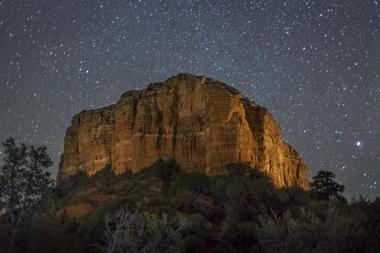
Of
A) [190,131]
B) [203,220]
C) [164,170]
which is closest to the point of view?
[203,220]

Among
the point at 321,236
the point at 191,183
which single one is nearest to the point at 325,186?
the point at 191,183

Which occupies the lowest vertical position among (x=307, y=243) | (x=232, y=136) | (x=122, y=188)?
(x=307, y=243)

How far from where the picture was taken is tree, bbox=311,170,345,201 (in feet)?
209

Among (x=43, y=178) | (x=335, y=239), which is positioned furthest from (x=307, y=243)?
(x=43, y=178)

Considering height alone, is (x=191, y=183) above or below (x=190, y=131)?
below

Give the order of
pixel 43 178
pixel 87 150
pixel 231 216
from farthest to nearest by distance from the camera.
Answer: pixel 87 150, pixel 231 216, pixel 43 178

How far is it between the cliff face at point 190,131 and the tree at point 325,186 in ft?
29.0

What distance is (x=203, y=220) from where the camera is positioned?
42.8 m

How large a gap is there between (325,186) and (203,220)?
2719cm

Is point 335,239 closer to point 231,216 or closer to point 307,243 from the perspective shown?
point 307,243

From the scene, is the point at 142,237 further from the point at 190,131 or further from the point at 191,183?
the point at 190,131

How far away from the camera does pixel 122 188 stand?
217 ft

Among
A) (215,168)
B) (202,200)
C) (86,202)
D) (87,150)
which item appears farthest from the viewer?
(87,150)

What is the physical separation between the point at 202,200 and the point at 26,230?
21.5 metres
